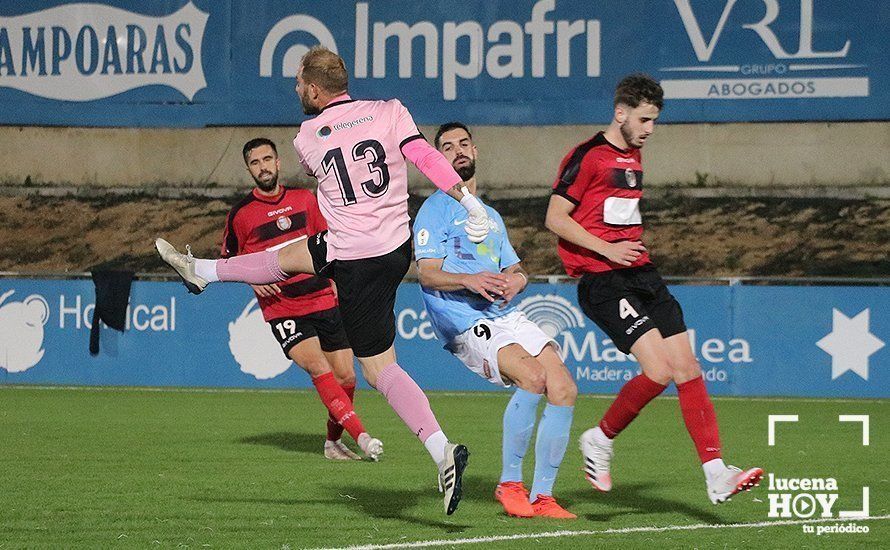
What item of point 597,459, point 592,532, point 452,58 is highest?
point 452,58

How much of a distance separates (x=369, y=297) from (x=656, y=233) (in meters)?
16.3

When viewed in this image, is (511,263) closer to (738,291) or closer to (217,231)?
(738,291)

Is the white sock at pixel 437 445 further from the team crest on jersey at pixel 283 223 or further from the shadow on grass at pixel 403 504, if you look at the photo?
the team crest on jersey at pixel 283 223

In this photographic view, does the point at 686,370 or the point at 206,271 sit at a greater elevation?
the point at 206,271

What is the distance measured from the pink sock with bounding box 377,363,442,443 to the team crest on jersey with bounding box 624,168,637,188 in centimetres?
152

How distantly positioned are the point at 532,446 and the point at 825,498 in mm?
3462

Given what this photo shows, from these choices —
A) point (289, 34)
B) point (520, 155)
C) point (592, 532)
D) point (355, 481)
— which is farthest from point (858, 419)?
point (289, 34)

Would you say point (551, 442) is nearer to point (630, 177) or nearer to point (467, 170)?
point (630, 177)

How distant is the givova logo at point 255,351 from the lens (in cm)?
1606

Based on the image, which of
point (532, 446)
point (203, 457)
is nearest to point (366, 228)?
point (203, 457)

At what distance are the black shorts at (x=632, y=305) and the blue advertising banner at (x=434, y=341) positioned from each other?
834 centimetres

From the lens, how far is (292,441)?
1088 cm

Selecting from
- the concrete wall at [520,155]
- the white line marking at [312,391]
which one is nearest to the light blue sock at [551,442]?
the white line marking at [312,391]

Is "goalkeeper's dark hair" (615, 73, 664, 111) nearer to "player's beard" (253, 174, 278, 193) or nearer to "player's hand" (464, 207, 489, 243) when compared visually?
"player's hand" (464, 207, 489, 243)
